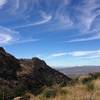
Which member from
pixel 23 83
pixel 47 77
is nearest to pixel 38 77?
pixel 47 77

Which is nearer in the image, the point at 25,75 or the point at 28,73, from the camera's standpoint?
the point at 25,75

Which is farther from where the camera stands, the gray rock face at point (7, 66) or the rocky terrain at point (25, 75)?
the gray rock face at point (7, 66)

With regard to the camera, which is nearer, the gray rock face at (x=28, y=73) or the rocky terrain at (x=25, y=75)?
the rocky terrain at (x=25, y=75)

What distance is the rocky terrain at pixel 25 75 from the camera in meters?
23.5

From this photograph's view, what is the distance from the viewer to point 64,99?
49.3 ft

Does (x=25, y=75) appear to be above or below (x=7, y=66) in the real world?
below

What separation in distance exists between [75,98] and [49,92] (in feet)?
13.2

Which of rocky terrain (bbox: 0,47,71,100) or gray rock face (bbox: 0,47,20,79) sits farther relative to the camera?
gray rock face (bbox: 0,47,20,79)

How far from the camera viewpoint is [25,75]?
26891 mm

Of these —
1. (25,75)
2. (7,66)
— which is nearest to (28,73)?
(25,75)

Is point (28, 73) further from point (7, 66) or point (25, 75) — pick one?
point (7, 66)

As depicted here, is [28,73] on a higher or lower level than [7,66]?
lower

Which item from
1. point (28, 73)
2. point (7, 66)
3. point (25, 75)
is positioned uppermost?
point (7, 66)

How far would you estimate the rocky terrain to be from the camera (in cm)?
2355
